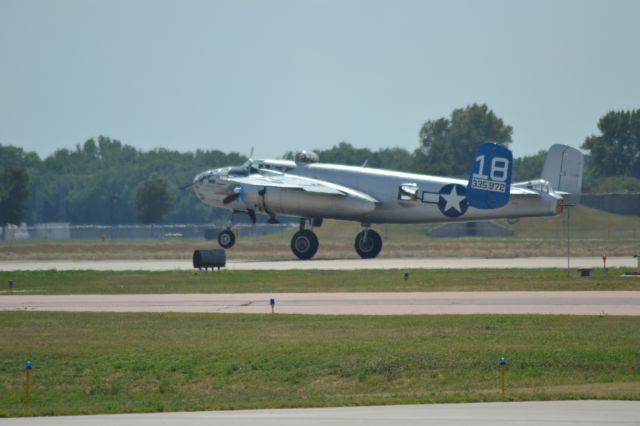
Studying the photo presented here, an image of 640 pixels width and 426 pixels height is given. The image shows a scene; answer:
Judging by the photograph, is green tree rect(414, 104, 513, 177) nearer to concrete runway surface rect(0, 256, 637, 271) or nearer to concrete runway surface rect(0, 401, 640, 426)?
concrete runway surface rect(0, 256, 637, 271)

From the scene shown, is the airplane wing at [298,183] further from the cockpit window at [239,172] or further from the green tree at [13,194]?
the green tree at [13,194]

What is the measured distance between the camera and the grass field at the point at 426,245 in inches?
2643

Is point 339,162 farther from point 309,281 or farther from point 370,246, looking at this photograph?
point 309,281

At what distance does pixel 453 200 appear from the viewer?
186ft

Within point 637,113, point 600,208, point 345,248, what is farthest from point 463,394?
point 637,113

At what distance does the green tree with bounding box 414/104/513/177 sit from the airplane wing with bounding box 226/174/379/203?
3402 inches

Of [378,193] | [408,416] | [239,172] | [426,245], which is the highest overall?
[239,172]

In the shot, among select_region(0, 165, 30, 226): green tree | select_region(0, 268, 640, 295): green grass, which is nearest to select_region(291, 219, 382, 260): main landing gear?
select_region(0, 268, 640, 295): green grass

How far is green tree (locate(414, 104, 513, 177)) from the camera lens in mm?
149125

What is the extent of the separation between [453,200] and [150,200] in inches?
3143

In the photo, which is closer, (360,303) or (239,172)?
(360,303)

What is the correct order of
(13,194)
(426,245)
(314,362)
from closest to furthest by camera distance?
(314,362)
(426,245)
(13,194)

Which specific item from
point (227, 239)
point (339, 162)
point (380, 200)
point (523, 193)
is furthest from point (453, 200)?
point (339, 162)

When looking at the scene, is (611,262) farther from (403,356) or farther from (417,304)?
(403,356)
